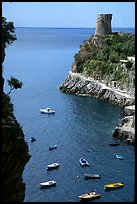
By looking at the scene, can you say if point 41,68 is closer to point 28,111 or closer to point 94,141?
point 28,111

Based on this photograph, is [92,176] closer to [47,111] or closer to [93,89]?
[47,111]

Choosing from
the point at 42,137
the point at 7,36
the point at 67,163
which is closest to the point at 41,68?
the point at 42,137

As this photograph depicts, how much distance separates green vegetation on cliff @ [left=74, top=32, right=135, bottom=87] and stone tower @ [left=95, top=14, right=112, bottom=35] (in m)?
1.03

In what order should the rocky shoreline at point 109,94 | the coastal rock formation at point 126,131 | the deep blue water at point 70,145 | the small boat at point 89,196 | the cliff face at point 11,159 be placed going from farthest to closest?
the rocky shoreline at point 109,94 < the coastal rock formation at point 126,131 < the deep blue water at point 70,145 < the small boat at point 89,196 < the cliff face at point 11,159

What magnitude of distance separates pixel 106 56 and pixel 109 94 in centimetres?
834

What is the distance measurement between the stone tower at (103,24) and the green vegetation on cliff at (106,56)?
1.03 m

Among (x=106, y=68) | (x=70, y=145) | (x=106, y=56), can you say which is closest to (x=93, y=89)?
(x=106, y=68)

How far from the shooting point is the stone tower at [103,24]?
183 feet

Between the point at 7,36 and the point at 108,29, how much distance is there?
47.6 metres

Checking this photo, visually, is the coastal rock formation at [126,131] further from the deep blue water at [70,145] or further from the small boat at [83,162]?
the small boat at [83,162]

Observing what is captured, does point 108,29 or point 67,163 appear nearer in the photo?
point 67,163

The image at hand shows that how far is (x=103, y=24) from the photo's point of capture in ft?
184

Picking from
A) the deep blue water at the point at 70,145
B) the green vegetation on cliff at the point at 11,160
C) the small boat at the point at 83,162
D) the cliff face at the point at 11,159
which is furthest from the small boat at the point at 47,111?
the cliff face at the point at 11,159

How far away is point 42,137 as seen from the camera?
97.1ft
